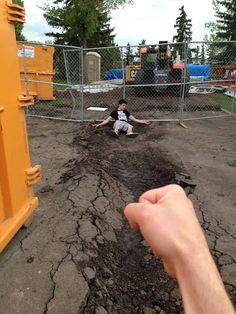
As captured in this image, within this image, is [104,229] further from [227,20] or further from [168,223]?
[227,20]

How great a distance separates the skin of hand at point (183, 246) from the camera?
579 mm

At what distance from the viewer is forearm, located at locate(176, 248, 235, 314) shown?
0.57m

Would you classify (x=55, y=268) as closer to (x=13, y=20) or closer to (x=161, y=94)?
(x=13, y=20)

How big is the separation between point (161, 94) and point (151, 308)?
47.0 ft

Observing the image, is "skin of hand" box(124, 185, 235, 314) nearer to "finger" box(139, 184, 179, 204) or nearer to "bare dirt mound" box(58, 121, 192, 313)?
"finger" box(139, 184, 179, 204)

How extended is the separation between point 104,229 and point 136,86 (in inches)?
324

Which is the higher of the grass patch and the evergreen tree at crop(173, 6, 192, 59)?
the evergreen tree at crop(173, 6, 192, 59)

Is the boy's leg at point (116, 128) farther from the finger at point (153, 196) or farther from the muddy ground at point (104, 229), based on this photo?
the finger at point (153, 196)

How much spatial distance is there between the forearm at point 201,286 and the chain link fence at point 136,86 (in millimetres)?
9844

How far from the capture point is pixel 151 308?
3.06 m

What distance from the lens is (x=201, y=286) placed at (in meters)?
0.58

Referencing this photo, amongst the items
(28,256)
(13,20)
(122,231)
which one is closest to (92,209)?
(122,231)

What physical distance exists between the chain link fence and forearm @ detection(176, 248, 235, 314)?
9.84 metres

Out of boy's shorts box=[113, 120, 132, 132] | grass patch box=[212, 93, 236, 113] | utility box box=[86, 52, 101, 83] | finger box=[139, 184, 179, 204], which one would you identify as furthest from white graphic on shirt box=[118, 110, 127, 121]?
utility box box=[86, 52, 101, 83]
